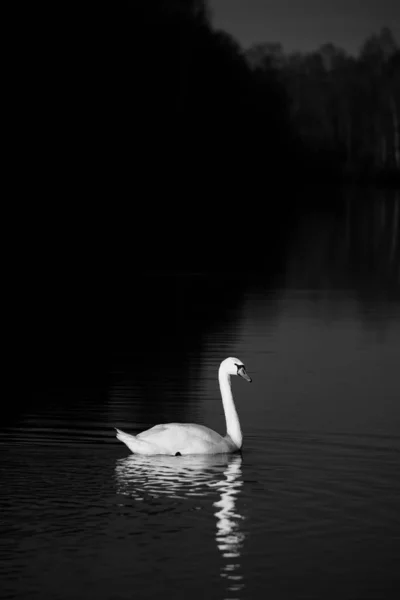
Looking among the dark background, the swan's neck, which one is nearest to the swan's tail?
the swan's neck

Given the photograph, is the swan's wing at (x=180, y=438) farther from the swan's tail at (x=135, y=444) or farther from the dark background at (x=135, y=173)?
the dark background at (x=135, y=173)

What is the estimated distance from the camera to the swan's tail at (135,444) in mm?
11688

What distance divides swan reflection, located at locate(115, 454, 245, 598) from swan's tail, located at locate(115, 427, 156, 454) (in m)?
0.08

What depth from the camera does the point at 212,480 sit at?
36.9 ft

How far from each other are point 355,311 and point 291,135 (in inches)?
4254

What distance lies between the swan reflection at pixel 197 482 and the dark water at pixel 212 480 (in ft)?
0.06

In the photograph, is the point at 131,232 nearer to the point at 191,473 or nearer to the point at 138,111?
the point at 138,111

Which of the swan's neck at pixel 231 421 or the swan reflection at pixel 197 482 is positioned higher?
the swan's neck at pixel 231 421

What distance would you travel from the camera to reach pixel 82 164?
6750 cm

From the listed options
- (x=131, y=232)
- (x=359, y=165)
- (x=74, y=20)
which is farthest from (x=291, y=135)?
(x=131, y=232)

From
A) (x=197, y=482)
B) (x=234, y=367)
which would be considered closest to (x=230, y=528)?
(x=197, y=482)

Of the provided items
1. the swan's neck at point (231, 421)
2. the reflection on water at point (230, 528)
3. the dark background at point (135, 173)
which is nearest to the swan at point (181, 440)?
the swan's neck at point (231, 421)

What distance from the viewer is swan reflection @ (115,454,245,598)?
9.62 metres

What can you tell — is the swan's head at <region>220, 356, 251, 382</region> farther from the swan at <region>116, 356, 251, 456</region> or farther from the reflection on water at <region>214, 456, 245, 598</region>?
the reflection on water at <region>214, 456, 245, 598</region>
